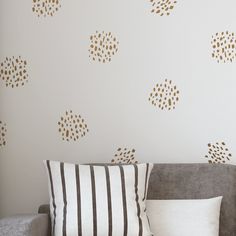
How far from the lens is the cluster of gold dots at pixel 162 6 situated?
2771 mm

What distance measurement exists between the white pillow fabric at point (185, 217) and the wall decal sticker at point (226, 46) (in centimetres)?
78

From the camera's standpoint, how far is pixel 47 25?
282 centimetres

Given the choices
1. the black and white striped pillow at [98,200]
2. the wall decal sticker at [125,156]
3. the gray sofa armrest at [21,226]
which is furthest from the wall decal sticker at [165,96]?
the gray sofa armrest at [21,226]

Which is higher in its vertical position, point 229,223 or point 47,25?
point 47,25

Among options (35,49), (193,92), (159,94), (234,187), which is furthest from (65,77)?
(234,187)

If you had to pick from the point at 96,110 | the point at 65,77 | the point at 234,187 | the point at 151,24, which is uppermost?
the point at 151,24

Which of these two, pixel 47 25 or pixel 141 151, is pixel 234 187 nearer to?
pixel 141 151

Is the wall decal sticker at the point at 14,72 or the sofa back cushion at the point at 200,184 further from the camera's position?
the wall decal sticker at the point at 14,72

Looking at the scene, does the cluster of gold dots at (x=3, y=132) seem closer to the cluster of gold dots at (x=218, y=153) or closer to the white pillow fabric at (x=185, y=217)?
the white pillow fabric at (x=185, y=217)

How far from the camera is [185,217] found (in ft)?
7.66

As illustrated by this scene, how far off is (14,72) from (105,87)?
516 mm

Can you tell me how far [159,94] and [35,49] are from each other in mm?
735

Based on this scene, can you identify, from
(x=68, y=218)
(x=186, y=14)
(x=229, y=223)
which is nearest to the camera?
(x=68, y=218)

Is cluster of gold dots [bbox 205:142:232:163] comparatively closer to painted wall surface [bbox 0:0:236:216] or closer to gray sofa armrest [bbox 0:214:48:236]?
painted wall surface [bbox 0:0:236:216]
